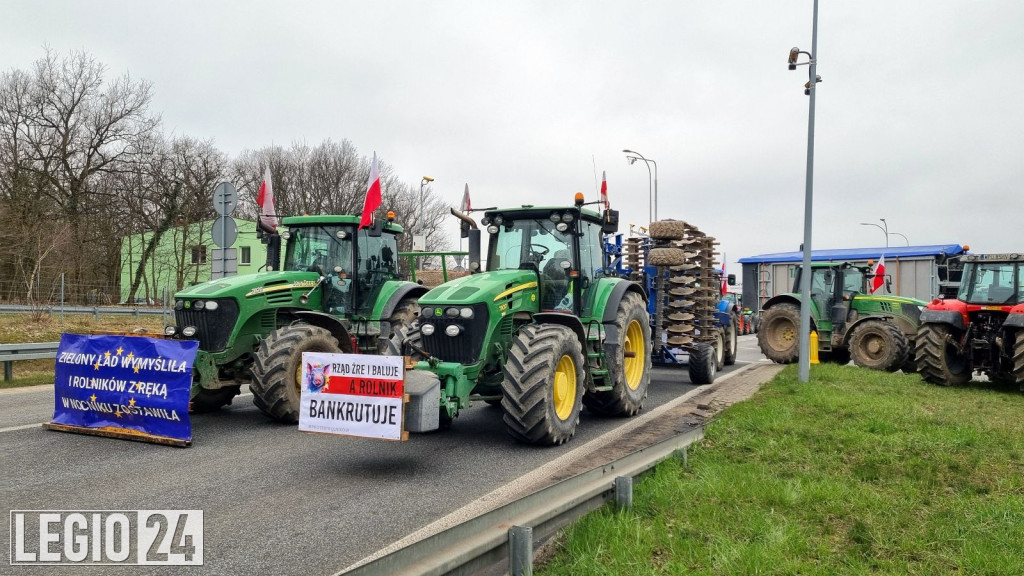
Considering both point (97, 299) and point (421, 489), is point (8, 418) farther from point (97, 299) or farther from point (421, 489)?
point (97, 299)

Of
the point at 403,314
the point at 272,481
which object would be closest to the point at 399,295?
the point at 403,314

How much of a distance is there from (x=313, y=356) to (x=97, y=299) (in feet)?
69.2

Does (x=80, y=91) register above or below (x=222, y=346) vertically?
above

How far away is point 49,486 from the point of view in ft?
18.0

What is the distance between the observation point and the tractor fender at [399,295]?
32.0 feet

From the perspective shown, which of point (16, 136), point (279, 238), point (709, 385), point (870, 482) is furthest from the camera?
point (16, 136)

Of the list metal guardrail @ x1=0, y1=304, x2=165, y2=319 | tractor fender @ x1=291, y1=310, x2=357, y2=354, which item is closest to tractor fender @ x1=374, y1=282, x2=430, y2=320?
tractor fender @ x1=291, y1=310, x2=357, y2=354

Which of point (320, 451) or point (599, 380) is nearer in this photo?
point (320, 451)

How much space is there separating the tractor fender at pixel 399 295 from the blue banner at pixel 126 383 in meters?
3.02

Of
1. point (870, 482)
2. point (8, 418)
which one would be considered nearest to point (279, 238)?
point (8, 418)

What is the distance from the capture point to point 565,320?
304 inches

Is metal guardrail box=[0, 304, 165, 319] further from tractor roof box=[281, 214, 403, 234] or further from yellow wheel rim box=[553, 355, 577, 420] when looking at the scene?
yellow wheel rim box=[553, 355, 577, 420]

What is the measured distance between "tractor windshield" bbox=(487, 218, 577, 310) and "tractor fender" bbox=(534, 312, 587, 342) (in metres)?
0.56

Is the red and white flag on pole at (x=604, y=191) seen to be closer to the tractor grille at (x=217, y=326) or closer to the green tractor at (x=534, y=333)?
the green tractor at (x=534, y=333)
